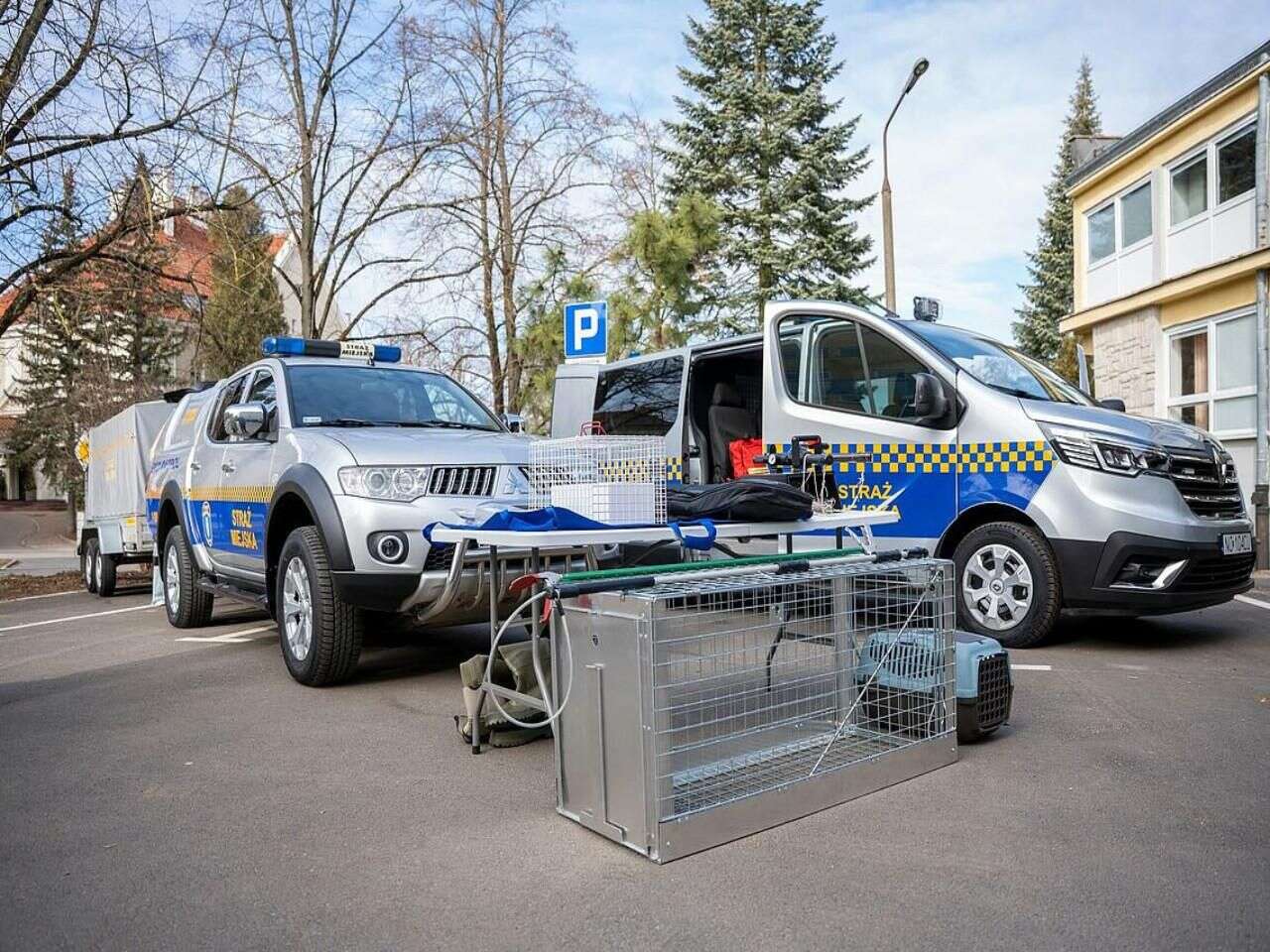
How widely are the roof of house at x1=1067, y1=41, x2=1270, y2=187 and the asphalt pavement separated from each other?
38.4 feet

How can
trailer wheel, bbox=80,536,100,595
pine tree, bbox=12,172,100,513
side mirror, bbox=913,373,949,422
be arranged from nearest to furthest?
side mirror, bbox=913,373,949,422, trailer wheel, bbox=80,536,100,595, pine tree, bbox=12,172,100,513

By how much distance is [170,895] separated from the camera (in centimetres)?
298

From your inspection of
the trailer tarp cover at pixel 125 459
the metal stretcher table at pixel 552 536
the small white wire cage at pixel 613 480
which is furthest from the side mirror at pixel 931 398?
the trailer tarp cover at pixel 125 459

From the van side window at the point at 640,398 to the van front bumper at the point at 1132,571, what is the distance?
353cm

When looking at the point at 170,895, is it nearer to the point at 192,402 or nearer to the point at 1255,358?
the point at 192,402

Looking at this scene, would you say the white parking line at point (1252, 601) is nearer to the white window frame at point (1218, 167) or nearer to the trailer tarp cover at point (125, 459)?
the white window frame at point (1218, 167)

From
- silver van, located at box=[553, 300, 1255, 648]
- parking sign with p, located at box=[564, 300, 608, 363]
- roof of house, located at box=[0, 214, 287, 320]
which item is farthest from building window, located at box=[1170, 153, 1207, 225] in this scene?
roof of house, located at box=[0, 214, 287, 320]

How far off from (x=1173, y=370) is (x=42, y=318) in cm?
1666

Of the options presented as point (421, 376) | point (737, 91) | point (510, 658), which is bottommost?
point (510, 658)

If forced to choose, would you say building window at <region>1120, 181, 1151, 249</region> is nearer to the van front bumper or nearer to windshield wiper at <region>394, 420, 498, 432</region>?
the van front bumper

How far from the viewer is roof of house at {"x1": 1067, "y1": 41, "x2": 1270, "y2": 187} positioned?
45.1 feet

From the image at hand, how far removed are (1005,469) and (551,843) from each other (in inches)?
169

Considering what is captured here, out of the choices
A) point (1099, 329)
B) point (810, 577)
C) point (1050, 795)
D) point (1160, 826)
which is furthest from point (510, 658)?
point (1099, 329)

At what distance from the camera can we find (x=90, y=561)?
13094 mm
